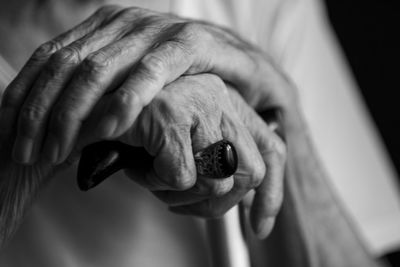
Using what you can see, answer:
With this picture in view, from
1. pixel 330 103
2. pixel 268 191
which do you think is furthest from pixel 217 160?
pixel 330 103

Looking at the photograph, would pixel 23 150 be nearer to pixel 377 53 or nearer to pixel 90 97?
Answer: pixel 90 97

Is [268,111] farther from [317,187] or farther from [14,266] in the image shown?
[14,266]

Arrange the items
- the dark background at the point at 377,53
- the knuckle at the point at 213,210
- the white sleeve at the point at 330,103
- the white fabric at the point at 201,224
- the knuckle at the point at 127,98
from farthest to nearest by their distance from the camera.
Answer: the dark background at the point at 377,53, the white sleeve at the point at 330,103, the white fabric at the point at 201,224, the knuckle at the point at 213,210, the knuckle at the point at 127,98

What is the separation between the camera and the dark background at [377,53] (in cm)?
147

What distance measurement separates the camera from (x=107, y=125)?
1.29 ft

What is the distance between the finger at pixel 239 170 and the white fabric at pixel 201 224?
0.51ft

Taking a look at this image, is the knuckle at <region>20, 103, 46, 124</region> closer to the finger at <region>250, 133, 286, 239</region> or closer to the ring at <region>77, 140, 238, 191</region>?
the ring at <region>77, 140, 238, 191</region>

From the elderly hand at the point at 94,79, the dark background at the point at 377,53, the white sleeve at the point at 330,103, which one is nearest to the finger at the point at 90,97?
the elderly hand at the point at 94,79

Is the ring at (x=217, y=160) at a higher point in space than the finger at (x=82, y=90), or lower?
lower

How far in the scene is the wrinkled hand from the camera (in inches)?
16.6

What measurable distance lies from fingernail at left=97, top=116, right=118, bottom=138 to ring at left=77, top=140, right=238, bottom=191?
0.09ft

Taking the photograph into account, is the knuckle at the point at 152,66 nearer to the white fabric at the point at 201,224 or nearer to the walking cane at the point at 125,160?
the walking cane at the point at 125,160

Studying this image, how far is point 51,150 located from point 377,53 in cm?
124

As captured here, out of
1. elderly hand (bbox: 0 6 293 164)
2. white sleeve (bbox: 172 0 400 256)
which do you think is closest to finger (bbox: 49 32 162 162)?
elderly hand (bbox: 0 6 293 164)
